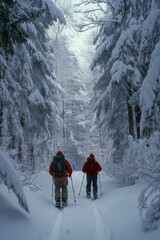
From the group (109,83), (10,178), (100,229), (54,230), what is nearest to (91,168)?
(109,83)

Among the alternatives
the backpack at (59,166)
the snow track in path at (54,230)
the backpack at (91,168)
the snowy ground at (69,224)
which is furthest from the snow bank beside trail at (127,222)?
the backpack at (91,168)

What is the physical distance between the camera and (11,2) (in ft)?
21.1

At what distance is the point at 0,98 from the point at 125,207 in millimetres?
5132

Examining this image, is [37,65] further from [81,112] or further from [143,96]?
[81,112]

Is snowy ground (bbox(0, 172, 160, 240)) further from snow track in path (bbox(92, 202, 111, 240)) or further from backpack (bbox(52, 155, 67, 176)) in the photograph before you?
backpack (bbox(52, 155, 67, 176))

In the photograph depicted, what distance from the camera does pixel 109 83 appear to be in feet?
51.0

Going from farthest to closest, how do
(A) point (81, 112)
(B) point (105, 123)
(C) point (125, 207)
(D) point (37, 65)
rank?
(A) point (81, 112) → (B) point (105, 123) → (D) point (37, 65) → (C) point (125, 207)

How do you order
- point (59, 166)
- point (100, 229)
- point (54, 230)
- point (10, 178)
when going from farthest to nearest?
point (59, 166)
point (100, 229)
point (54, 230)
point (10, 178)

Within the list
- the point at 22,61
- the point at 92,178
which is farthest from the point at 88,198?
the point at 22,61

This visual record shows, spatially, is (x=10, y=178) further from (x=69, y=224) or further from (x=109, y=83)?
(x=109, y=83)

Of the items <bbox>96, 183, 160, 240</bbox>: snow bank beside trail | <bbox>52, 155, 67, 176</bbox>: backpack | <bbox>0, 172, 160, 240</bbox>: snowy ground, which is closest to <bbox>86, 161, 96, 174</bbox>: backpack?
<bbox>52, 155, 67, 176</bbox>: backpack

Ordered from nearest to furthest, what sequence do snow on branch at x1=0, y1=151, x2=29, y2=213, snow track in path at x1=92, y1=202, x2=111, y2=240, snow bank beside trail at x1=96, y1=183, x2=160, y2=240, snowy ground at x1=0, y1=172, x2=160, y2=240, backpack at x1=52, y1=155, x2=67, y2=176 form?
1. snow bank beside trail at x1=96, y1=183, x2=160, y2=240
2. snowy ground at x1=0, y1=172, x2=160, y2=240
3. snow on branch at x1=0, y1=151, x2=29, y2=213
4. snow track in path at x1=92, y1=202, x2=111, y2=240
5. backpack at x1=52, y1=155, x2=67, y2=176

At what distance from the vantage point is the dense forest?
600 centimetres

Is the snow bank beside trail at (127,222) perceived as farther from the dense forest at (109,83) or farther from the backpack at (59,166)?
the backpack at (59,166)
